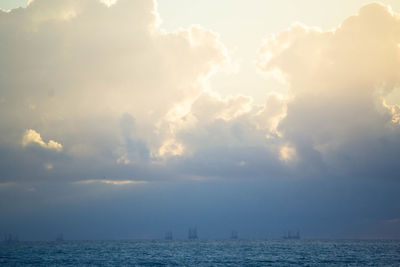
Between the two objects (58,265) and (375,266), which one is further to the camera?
(58,265)

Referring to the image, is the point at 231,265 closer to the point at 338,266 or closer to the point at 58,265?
the point at 338,266

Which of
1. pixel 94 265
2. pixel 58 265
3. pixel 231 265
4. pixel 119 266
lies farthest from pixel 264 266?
pixel 58 265

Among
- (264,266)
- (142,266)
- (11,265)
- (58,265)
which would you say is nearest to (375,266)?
(264,266)

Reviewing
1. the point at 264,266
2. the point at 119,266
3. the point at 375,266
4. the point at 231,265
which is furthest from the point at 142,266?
the point at 375,266

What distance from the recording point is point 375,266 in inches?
5723

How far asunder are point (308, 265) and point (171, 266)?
4712cm

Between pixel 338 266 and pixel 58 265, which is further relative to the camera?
pixel 58 265

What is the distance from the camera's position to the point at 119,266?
A: 150 meters

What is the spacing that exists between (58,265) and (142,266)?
31843 mm

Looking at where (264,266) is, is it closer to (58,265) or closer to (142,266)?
(142,266)

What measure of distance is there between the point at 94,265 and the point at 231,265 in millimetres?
48395

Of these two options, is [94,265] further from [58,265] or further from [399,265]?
[399,265]

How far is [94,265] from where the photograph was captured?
15400 cm

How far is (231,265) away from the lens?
154750mm
